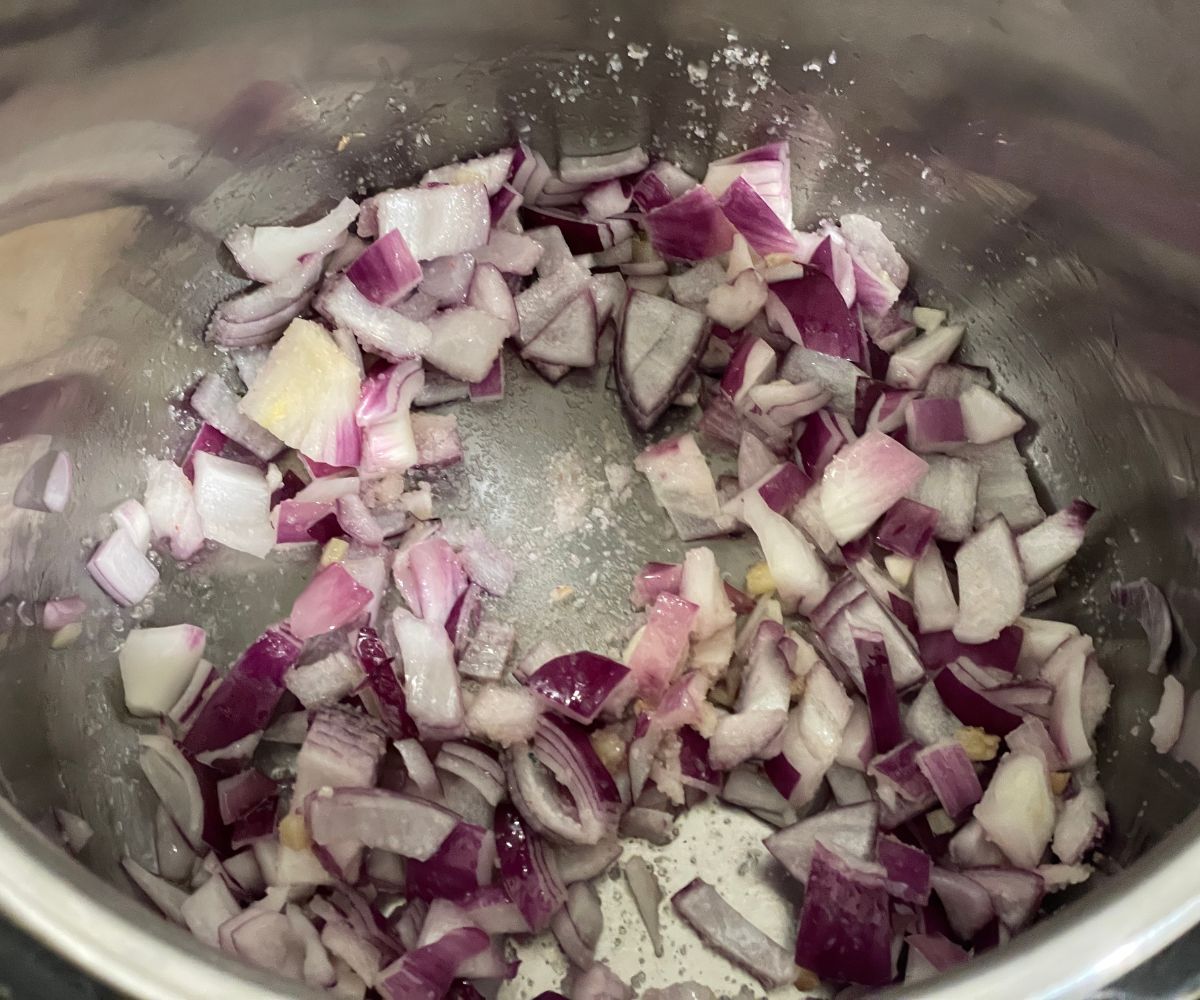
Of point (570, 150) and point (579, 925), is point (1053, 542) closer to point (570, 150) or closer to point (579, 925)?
point (579, 925)

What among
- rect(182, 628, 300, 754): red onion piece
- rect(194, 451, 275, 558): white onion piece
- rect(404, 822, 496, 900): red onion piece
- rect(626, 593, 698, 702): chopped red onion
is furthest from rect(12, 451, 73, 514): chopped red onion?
rect(626, 593, 698, 702): chopped red onion

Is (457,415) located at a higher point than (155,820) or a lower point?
higher

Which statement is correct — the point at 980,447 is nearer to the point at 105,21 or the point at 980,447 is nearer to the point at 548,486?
the point at 548,486

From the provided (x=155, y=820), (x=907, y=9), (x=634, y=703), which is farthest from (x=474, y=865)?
(x=907, y=9)

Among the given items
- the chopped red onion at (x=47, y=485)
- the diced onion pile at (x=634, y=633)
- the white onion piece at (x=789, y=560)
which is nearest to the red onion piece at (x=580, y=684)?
the diced onion pile at (x=634, y=633)

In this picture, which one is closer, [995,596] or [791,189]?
[995,596]

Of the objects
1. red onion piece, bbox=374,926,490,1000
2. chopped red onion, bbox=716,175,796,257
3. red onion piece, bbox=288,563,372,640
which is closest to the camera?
red onion piece, bbox=374,926,490,1000

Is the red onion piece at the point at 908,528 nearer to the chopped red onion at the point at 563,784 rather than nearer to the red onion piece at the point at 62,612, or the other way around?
the chopped red onion at the point at 563,784

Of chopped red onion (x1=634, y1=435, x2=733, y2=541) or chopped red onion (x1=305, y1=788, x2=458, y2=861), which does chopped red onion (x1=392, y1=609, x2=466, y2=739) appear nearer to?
chopped red onion (x1=305, y1=788, x2=458, y2=861)
